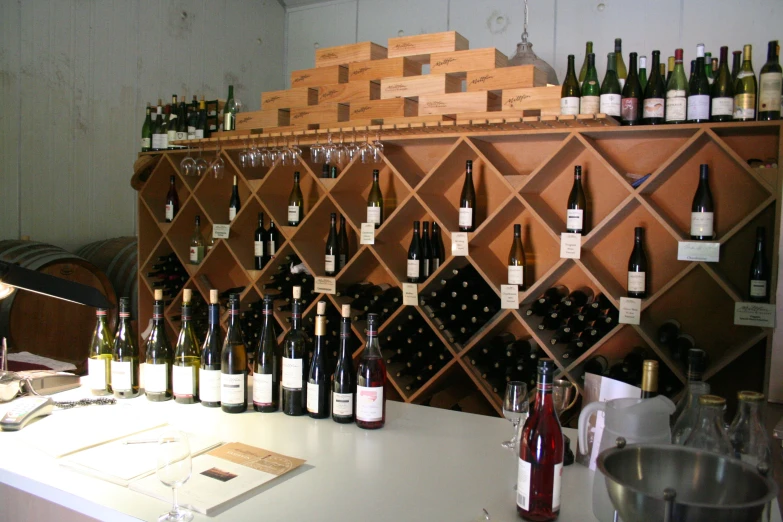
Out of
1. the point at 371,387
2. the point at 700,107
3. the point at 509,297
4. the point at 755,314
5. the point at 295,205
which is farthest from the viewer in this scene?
the point at 295,205

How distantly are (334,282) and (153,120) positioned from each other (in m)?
1.95

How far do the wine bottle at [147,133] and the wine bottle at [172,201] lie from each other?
0.24 m

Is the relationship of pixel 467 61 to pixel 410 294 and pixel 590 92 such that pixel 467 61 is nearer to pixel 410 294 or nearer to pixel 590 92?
pixel 590 92

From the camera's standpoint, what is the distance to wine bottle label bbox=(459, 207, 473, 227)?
3.05m

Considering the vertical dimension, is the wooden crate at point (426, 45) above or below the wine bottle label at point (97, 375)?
above

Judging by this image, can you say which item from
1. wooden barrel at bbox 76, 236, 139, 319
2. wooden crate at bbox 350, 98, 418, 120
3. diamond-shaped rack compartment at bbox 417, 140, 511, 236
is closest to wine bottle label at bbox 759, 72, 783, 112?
diamond-shaped rack compartment at bbox 417, 140, 511, 236

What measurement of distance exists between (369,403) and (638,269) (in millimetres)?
1578

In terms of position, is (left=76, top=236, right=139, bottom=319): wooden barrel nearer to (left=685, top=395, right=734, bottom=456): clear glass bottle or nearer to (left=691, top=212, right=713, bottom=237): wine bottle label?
(left=691, top=212, right=713, bottom=237): wine bottle label

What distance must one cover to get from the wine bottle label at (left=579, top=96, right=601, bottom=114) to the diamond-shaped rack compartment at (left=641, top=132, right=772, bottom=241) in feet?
1.24

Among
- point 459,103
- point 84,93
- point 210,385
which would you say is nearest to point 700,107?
point 459,103

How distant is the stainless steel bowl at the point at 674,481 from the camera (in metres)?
0.93

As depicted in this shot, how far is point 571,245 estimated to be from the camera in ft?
9.11

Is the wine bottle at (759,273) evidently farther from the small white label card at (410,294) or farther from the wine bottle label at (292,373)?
the wine bottle label at (292,373)

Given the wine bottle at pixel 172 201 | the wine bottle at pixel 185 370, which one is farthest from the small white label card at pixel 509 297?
the wine bottle at pixel 172 201
